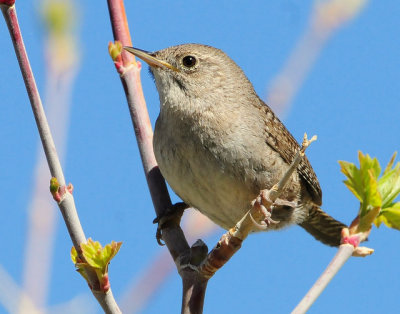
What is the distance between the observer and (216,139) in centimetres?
405

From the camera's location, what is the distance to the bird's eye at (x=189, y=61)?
462 cm

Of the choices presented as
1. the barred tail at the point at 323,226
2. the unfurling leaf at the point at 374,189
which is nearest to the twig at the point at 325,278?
the unfurling leaf at the point at 374,189

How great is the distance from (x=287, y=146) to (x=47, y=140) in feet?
9.13

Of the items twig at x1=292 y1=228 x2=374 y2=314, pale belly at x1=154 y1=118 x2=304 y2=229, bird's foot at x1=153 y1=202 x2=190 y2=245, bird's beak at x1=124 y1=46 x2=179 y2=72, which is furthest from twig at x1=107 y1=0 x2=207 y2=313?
twig at x1=292 y1=228 x2=374 y2=314

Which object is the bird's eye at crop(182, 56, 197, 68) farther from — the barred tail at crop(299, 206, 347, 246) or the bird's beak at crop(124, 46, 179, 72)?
the barred tail at crop(299, 206, 347, 246)

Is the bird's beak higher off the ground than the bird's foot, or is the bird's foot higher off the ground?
the bird's beak

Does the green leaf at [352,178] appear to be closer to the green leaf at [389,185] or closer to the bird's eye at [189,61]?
the green leaf at [389,185]

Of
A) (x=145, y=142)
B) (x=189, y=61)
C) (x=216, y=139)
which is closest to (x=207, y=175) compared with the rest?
(x=216, y=139)

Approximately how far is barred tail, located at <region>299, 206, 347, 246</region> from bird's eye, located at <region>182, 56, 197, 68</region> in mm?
1625

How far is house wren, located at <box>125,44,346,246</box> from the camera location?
4.02 metres

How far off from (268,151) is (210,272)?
1911mm

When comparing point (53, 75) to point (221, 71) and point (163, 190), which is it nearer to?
point (163, 190)

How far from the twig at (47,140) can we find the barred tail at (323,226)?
3460 millimetres

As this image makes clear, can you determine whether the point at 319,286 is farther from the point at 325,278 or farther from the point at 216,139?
the point at 216,139
